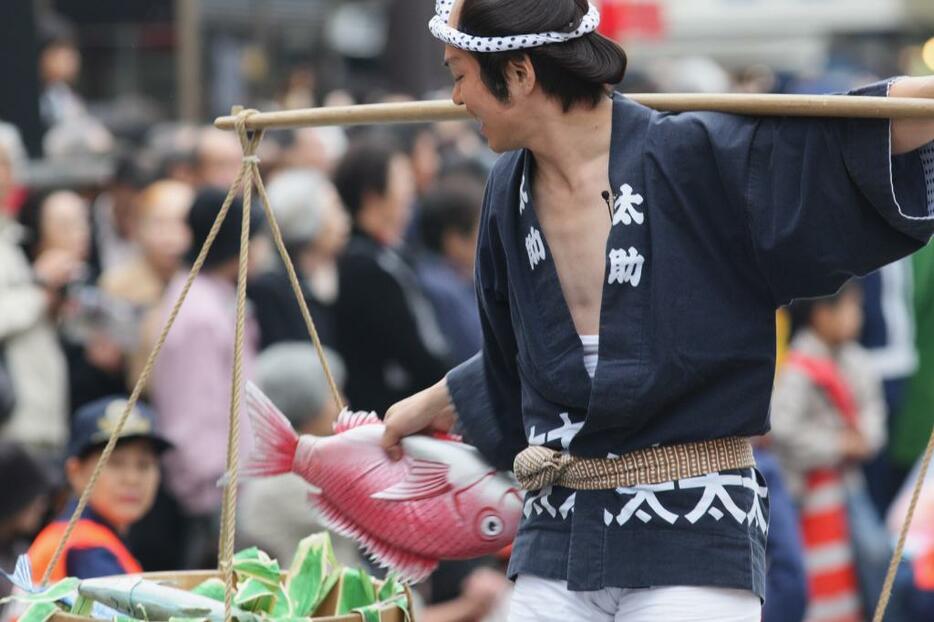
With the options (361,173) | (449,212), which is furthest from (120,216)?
(449,212)

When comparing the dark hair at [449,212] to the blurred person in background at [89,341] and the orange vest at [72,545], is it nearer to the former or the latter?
the blurred person in background at [89,341]

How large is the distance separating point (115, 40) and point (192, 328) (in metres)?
11.4

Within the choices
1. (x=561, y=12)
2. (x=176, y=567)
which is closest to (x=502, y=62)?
(x=561, y=12)

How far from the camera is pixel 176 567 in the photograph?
6016mm

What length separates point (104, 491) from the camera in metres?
4.56

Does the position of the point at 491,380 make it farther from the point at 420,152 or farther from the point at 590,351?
the point at 420,152

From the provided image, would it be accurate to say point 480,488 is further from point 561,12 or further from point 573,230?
point 561,12

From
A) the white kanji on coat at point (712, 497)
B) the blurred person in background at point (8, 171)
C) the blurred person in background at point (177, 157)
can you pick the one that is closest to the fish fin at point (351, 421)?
the white kanji on coat at point (712, 497)

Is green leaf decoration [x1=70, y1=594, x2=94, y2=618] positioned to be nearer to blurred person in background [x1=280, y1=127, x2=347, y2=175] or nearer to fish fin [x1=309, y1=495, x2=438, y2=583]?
fish fin [x1=309, y1=495, x2=438, y2=583]

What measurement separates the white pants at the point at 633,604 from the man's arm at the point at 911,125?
768mm

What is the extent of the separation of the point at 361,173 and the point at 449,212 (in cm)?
37

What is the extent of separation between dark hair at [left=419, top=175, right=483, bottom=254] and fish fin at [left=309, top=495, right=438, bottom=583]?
3.08 m

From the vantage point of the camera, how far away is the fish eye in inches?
130

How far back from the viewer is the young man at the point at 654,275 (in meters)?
2.75
